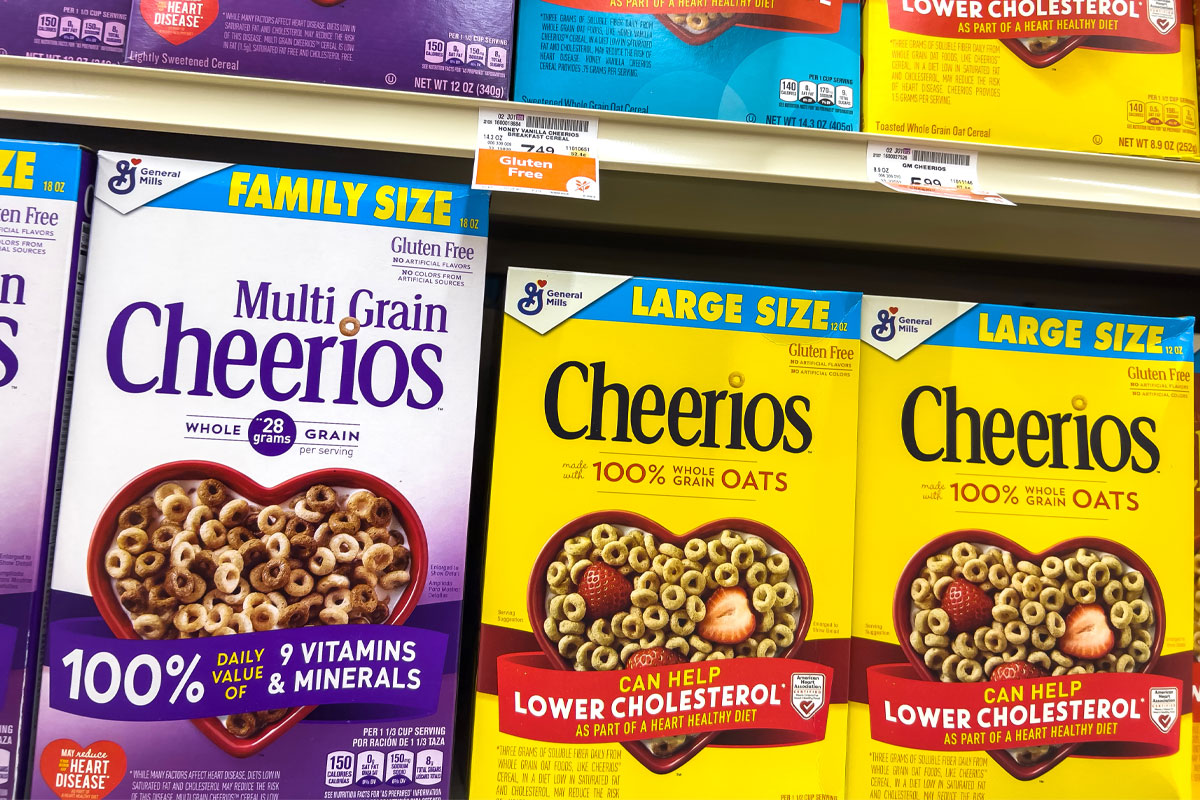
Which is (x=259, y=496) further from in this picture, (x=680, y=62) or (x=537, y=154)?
(x=680, y=62)

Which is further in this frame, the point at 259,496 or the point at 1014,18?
the point at 1014,18

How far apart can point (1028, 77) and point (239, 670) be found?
104 centimetres

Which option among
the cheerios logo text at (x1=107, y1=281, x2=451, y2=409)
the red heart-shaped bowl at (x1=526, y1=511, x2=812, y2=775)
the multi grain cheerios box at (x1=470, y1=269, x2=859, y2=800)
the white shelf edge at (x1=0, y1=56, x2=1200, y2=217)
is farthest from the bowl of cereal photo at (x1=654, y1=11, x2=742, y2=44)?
the red heart-shaped bowl at (x1=526, y1=511, x2=812, y2=775)

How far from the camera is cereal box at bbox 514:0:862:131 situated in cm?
87

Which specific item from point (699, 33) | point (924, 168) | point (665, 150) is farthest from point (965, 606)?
point (699, 33)

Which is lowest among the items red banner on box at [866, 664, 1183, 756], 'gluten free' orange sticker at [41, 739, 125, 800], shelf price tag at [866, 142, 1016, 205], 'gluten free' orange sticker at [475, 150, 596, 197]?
'gluten free' orange sticker at [41, 739, 125, 800]

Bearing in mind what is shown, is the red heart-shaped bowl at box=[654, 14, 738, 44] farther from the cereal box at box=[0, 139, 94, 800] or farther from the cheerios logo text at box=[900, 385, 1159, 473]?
the cereal box at box=[0, 139, 94, 800]

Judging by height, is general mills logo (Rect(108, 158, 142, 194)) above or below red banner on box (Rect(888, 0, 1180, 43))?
below

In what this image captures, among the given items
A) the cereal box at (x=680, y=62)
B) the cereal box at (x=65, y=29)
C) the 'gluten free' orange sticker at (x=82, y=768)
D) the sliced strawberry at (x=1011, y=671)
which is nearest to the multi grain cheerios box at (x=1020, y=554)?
the sliced strawberry at (x=1011, y=671)

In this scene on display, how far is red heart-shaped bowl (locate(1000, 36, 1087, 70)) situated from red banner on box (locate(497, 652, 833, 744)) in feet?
2.31

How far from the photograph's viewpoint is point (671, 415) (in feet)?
2.75

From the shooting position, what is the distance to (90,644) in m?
0.76

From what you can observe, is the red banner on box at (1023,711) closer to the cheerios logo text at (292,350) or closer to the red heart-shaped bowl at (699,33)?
the cheerios logo text at (292,350)

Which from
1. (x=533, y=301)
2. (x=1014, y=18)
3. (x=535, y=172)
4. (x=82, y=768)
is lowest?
(x=82, y=768)
